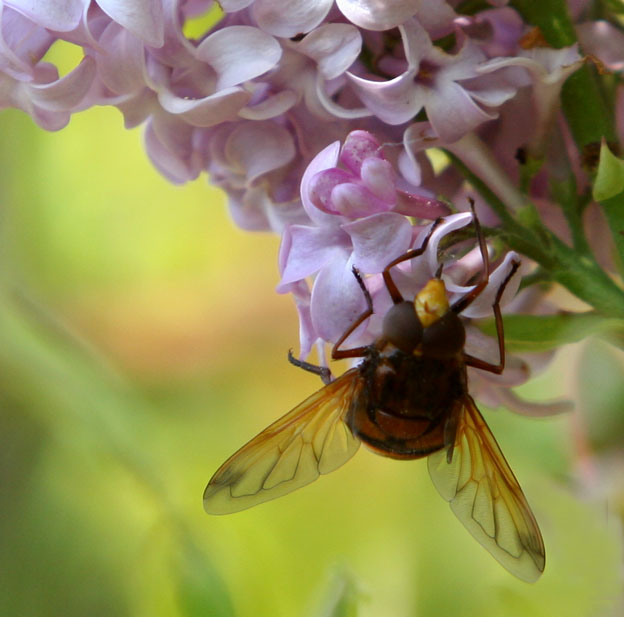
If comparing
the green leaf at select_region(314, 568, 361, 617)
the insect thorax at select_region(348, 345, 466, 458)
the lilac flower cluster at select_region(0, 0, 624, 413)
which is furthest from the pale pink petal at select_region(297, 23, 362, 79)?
the green leaf at select_region(314, 568, 361, 617)

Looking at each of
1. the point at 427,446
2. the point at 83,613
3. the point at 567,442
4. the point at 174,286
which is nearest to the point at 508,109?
the point at 427,446

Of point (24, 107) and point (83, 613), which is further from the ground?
point (24, 107)

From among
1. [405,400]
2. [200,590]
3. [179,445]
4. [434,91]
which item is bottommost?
[179,445]

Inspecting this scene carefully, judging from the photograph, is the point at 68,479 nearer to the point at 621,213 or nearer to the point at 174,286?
the point at 174,286

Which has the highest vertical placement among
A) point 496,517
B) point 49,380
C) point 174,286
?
point 496,517

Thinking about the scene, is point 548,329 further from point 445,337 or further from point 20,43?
point 20,43

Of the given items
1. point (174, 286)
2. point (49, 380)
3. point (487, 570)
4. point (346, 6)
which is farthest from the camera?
point (174, 286)

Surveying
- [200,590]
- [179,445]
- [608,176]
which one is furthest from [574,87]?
[179,445]
